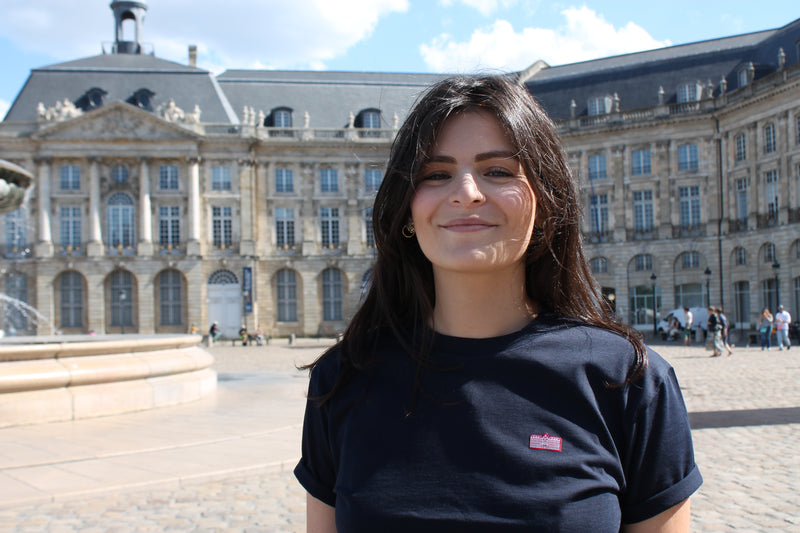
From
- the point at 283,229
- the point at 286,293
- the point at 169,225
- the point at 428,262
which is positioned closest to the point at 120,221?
the point at 169,225

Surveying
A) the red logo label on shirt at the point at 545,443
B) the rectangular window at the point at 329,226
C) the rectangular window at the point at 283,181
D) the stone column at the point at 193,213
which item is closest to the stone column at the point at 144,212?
the stone column at the point at 193,213

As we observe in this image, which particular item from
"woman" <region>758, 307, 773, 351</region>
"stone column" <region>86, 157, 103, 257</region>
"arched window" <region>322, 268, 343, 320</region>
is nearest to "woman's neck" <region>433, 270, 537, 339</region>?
"woman" <region>758, 307, 773, 351</region>

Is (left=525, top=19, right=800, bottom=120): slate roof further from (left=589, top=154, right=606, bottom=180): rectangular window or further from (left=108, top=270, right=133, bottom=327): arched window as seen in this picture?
(left=108, top=270, right=133, bottom=327): arched window

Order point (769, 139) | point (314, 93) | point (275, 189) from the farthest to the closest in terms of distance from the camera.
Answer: point (314, 93) → point (275, 189) → point (769, 139)

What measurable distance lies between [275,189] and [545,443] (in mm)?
47482

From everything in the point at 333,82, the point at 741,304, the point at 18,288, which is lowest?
the point at 741,304

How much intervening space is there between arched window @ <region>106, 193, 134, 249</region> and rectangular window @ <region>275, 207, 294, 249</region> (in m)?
8.67

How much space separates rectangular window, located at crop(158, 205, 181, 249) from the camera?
4653cm

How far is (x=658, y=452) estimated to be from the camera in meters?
1.69

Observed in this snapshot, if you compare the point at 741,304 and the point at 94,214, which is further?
the point at 94,214

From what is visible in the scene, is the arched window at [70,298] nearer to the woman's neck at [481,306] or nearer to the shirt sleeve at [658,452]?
the woman's neck at [481,306]

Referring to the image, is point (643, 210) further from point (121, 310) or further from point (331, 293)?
point (121, 310)

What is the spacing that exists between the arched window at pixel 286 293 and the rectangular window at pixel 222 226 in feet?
12.4

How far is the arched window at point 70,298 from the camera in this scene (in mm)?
45938
